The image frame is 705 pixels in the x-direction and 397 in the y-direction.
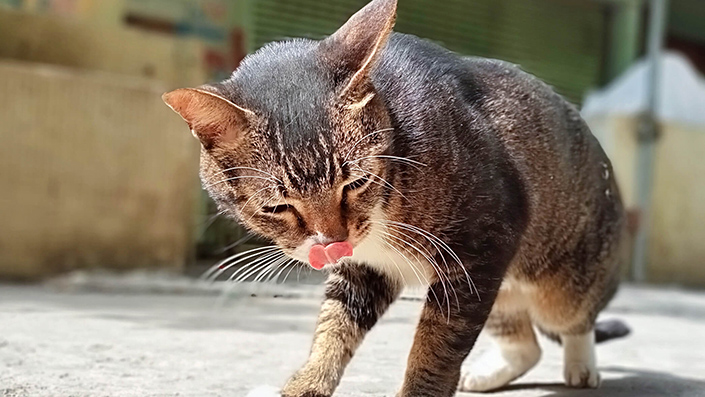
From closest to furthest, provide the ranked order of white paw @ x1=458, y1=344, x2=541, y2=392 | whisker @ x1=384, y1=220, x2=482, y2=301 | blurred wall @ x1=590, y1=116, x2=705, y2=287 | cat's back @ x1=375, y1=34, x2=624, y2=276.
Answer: whisker @ x1=384, y1=220, x2=482, y2=301 < cat's back @ x1=375, y1=34, x2=624, y2=276 < white paw @ x1=458, y1=344, x2=541, y2=392 < blurred wall @ x1=590, y1=116, x2=705, y2=287

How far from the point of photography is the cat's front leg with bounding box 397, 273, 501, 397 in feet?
5.08

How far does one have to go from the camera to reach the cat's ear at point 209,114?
1404mm

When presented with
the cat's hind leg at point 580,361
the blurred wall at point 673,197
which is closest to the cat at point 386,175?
the cat's hind leg at point 580,361

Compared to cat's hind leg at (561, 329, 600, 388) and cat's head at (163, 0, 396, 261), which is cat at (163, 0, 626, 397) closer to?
cat's head at (163, 0, 396, 261)

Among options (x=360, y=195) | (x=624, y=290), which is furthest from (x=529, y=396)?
(x=624, y=290)

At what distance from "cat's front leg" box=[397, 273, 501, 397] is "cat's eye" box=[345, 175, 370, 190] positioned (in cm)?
27

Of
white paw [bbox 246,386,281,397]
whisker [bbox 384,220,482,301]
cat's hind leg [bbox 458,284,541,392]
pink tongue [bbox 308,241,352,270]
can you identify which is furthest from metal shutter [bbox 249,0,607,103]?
white paw [bbox 246,386,281,397]

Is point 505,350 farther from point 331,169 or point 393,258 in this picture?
point 331,169

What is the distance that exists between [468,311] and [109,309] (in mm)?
1777

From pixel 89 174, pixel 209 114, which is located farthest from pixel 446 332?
pixel 89 174

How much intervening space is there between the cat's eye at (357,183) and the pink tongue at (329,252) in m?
0.10

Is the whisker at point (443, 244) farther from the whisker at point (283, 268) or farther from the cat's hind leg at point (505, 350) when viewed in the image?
the cat's hind leg at point (505, 350)

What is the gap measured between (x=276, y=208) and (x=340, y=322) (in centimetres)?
36

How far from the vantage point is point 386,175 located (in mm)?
1529
